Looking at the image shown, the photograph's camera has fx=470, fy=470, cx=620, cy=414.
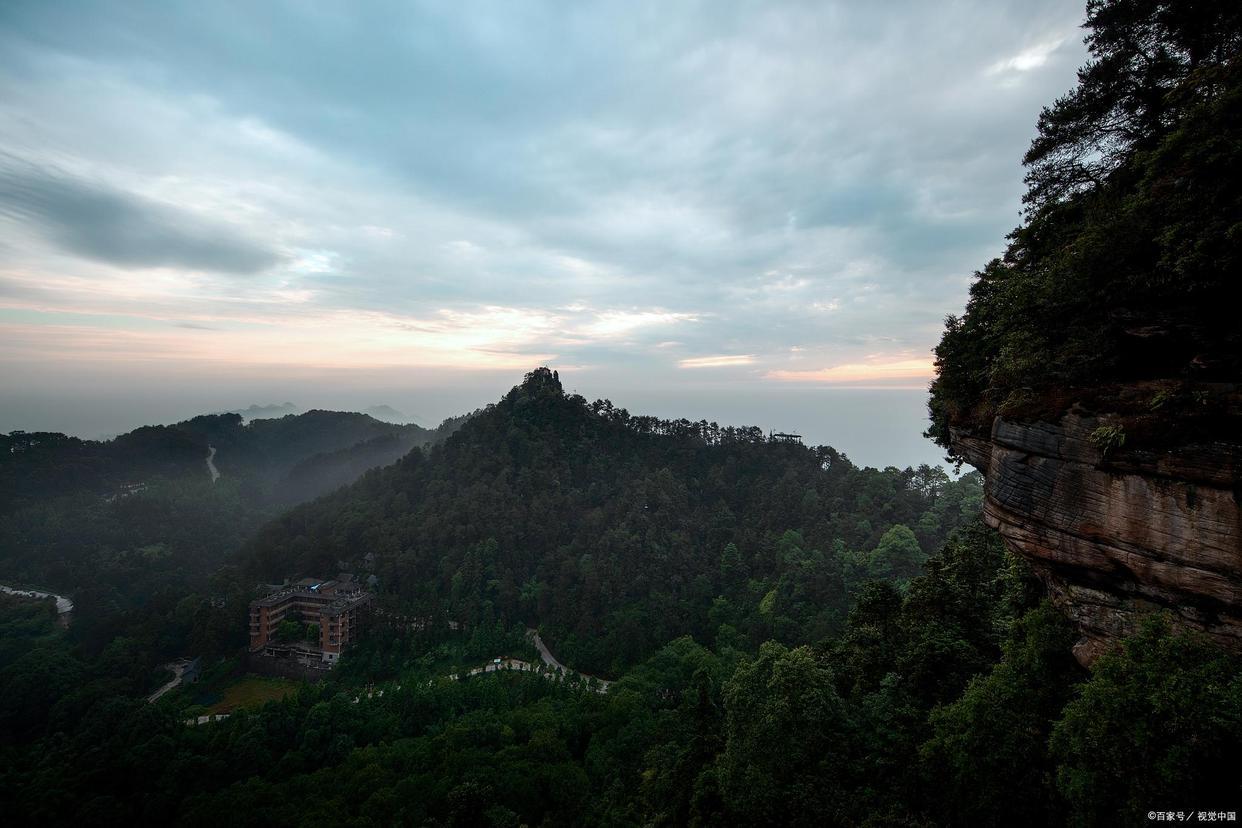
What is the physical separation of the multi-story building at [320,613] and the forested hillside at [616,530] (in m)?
4.65

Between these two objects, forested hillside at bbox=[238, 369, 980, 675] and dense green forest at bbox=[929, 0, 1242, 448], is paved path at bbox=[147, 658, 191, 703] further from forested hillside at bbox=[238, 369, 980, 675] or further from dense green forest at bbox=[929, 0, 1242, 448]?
A: dense green forest at bbox=[929, 0, 1242, 448]

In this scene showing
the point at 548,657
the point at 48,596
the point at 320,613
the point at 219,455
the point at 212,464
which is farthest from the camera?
the point at 219,455

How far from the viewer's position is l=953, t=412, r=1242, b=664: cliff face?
682 cm

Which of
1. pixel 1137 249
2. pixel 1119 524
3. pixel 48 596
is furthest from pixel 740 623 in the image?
pixel 48 596

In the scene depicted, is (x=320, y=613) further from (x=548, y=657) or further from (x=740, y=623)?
(x=740, y=623)

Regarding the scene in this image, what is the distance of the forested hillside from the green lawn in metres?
11.3

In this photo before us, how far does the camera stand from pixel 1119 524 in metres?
7.89

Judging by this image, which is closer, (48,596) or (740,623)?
(740,623)

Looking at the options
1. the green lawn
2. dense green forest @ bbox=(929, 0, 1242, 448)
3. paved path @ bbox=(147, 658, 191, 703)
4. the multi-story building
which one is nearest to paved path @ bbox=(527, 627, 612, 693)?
the multi-story building

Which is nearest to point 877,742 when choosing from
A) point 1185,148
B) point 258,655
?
point 1185,148

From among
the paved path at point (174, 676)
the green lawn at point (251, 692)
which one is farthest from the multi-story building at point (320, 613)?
the paved path at point (174, 676)

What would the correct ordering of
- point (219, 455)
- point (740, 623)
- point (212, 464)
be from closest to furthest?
1. point (740, 623)
2. point (212, 464)
3. point (219, 455)

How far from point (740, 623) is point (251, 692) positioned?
134 feet

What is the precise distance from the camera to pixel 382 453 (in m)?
109
